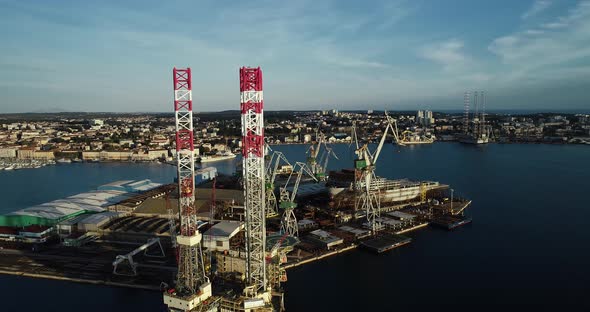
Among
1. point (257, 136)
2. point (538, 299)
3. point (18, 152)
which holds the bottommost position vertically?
point (538, 299)

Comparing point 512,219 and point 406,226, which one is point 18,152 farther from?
point 512,219

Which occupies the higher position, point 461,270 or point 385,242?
point 385,242

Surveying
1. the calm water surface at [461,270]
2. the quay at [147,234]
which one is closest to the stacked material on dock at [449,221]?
the quay at [147,234]

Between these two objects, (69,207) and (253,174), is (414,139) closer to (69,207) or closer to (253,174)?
(69,207)

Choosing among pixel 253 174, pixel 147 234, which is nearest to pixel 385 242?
pixel 253 174

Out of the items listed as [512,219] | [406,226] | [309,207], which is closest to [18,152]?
[309,207]

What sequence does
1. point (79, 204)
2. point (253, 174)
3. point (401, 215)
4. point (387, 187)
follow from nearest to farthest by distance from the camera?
1. point (253, 174)
2. point (401, 215)
3. point (79, 204)
4. point (387, 187)

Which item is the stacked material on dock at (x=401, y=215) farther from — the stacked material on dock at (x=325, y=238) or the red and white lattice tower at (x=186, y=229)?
the red and white lattice tower at (x=186, y=229)
